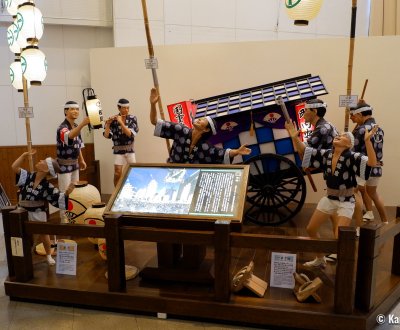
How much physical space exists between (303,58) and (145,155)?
3147 mm

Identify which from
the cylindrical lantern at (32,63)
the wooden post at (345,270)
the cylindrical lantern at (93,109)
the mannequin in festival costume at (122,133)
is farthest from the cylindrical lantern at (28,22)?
the wooden post at (345,270)

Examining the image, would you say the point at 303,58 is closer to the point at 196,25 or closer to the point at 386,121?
the point at 386,121

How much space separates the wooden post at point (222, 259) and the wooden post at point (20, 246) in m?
1.70

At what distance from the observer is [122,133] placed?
6043mm

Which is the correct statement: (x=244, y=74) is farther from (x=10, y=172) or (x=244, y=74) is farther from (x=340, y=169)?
(x=10, y=172)

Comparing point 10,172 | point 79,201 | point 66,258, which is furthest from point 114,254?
point 10,172

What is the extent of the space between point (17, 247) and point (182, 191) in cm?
154

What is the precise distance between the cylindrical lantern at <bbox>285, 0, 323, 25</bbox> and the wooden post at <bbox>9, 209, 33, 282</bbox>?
3.63m

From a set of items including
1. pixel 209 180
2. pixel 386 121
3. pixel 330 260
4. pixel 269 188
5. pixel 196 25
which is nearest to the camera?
pixel 209 180

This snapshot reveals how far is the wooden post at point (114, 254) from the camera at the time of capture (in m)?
3.10

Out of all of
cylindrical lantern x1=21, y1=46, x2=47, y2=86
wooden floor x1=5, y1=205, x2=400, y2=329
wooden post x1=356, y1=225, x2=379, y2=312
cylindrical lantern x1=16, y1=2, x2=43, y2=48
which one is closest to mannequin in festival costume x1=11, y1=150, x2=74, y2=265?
wooden floor x1=5, y1=205, x2=400, y2=329

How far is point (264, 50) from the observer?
620 cm

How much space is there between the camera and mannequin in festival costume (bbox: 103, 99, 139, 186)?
5.97 m

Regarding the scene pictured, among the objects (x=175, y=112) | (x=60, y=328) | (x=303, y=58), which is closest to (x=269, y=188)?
(x=175, y=112)
